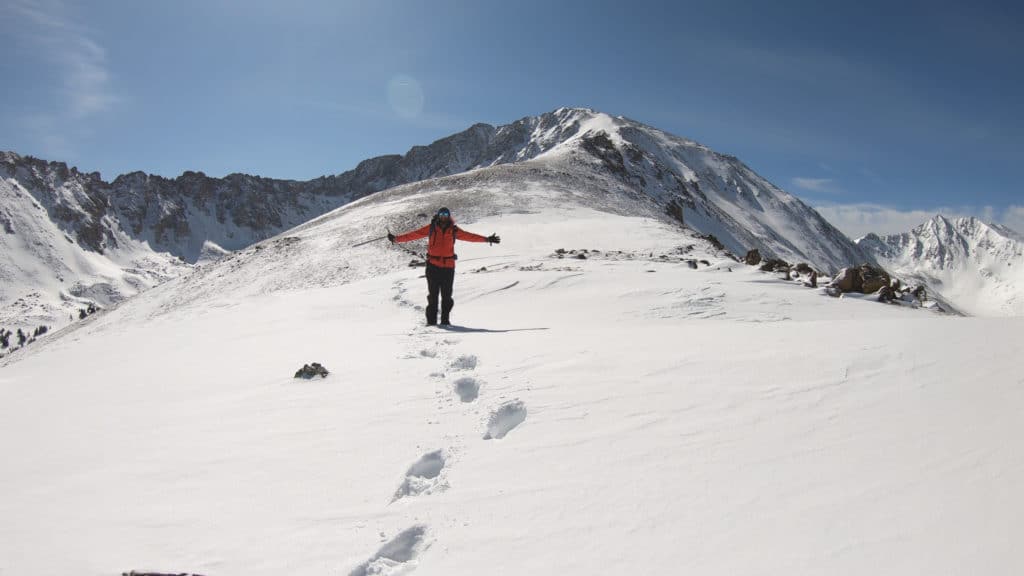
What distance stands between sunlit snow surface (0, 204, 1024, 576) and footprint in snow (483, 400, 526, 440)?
25mm

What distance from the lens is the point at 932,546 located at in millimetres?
2582

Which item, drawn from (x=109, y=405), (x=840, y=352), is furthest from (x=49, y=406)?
(x=840, y=352)

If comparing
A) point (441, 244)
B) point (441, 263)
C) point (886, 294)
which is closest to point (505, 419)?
point (441, 263)

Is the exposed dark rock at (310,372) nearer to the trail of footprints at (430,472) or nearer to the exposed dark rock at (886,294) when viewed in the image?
the trail of footprints at (430,472)

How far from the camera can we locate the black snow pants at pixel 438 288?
1130cm

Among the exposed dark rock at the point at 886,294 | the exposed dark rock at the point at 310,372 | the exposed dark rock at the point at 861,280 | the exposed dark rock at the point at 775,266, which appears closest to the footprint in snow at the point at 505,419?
the exposed dark rock at the point at 310,372

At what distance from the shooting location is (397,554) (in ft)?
10.0

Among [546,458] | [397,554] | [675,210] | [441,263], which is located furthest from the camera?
[675,210]

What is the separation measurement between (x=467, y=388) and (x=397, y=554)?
277 centimetres

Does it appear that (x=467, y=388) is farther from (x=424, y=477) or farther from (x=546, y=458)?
(x=546, y=458)

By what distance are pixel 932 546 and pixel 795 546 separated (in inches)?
23.9

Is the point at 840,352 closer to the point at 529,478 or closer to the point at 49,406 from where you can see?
the point at 529,478

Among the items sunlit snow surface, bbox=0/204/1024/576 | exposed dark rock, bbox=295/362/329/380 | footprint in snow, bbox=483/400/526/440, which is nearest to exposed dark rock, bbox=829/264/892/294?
sunlit snow surface, bbox=0/204/1024/576

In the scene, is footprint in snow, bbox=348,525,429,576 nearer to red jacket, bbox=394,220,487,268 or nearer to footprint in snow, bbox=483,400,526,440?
footprint in snow, bbox=483,400,526,440
